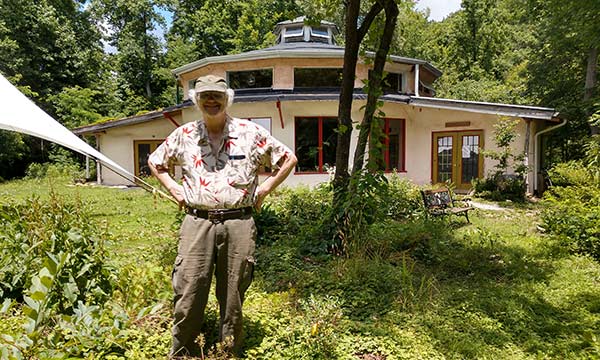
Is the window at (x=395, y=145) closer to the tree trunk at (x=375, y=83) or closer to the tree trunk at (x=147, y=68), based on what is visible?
the tree trunk at (x=375, y=83)

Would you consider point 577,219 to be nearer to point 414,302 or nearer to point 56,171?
point 414,302

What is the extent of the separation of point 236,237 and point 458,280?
3095 millimetres

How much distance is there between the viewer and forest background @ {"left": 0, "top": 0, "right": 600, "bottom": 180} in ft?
55.9

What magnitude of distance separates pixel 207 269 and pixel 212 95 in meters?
1.14

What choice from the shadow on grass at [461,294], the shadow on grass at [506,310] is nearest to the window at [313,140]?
the shadow on grass at [461,294]

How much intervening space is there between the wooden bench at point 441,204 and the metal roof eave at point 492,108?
16.5ft

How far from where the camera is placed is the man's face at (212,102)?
245 centimetres

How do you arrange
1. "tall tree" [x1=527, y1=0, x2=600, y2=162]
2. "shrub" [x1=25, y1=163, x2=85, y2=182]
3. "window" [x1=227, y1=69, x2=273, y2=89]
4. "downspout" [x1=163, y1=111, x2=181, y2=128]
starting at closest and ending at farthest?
→ 1. "window" [x1=227, y1=69, x2=273, y2=89]
2. "tall tree" [x1=527, y1=0, x2=600, y2=162]
3. "downspout" [x1=163, y1=111, x2=181, y2=128]
4. "shrub" [x1=25, y1=163, x2=85, y2=182]

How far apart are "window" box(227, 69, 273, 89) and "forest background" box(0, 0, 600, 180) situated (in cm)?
609

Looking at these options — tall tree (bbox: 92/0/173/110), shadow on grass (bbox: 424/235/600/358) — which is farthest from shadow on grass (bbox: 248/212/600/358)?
tall tree (bbox: 92/0/173/110)

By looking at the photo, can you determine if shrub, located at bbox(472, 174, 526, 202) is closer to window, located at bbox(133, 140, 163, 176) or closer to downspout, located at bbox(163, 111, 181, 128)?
downspout, located at bbox(163, 111, 181, 128)

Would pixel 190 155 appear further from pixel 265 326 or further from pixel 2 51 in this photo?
pixel 2 51

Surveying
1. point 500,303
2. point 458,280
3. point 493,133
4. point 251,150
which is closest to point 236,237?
point 251,150

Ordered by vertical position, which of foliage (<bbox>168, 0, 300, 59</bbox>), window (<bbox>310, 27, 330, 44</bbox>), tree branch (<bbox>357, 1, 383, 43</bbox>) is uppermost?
foliage (<bbox>168, 0, 300, 59</bbox>)
